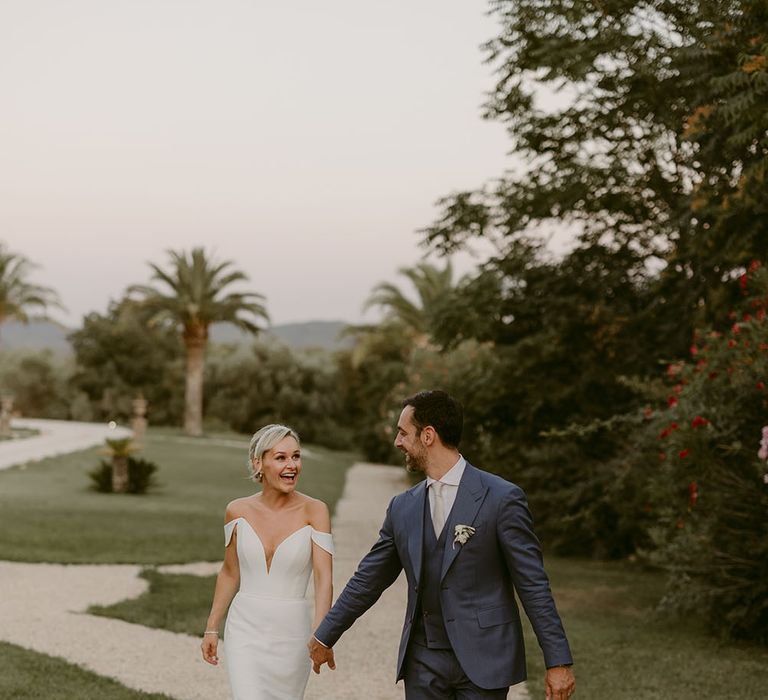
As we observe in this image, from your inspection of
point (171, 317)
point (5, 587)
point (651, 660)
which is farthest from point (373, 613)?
point (171, 317)

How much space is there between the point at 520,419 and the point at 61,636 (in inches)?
413

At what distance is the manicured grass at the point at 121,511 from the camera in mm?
15875

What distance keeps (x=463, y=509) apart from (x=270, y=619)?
48.0 inches

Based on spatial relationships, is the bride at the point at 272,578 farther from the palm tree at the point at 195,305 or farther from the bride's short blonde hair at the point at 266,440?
the palm tree at the point at 195,305

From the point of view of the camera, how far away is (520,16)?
15.0 m

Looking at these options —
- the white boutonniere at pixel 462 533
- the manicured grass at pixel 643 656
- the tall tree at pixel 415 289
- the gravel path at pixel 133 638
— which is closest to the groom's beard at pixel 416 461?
Result: the white boutonniere at pixel 462 533

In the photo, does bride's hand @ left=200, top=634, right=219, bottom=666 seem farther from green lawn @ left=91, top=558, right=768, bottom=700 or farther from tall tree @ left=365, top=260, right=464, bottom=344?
tall tree @ left=365, top=260, right=464, bottom=344

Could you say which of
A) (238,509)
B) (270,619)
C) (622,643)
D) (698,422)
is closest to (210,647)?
(270,619)

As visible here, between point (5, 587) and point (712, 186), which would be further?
point (5, 587)

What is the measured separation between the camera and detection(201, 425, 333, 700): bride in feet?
16.5

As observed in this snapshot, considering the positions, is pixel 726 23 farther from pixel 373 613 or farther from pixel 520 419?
pixel 520 419

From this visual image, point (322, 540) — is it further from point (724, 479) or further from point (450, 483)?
point (724, 479)

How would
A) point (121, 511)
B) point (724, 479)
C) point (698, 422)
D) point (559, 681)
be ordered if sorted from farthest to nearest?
point (121, 511), point (724, 479), point (698, 422), point (559, 681)

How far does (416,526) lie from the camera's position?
4.47 m
